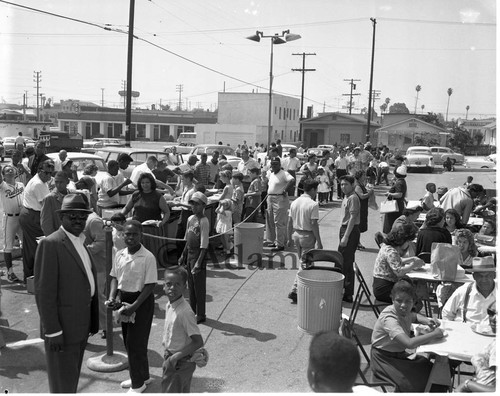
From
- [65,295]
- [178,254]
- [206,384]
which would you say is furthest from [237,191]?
[65,295]

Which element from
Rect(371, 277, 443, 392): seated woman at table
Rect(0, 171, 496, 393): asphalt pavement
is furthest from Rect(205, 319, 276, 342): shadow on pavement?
Rect(371, 277, 443, 392): seated woman at table

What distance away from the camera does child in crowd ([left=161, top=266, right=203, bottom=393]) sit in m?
4.11

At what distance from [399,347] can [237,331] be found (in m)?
2.50

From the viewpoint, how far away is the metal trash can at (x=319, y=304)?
6.27m

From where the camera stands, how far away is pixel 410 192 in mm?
21734

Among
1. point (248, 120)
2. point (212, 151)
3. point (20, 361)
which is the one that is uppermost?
point (248, 120)

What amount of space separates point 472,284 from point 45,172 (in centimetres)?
607

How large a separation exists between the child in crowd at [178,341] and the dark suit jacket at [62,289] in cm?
65

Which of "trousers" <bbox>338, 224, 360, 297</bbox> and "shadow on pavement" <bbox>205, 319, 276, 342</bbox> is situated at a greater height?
"trousers" <bbox>338, 224, 360, 297</bbox>

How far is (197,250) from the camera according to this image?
21.5 feet

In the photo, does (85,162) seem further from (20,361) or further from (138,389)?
(138,389)

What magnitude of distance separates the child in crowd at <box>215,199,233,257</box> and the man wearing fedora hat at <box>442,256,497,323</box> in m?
5.21

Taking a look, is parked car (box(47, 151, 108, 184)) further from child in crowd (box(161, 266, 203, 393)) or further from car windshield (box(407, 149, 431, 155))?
car windshield (box(407, 149, 431, 155))

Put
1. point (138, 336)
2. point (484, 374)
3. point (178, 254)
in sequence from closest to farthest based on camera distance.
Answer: point (484, 374) < point (138, 336) < point (178, 254)
